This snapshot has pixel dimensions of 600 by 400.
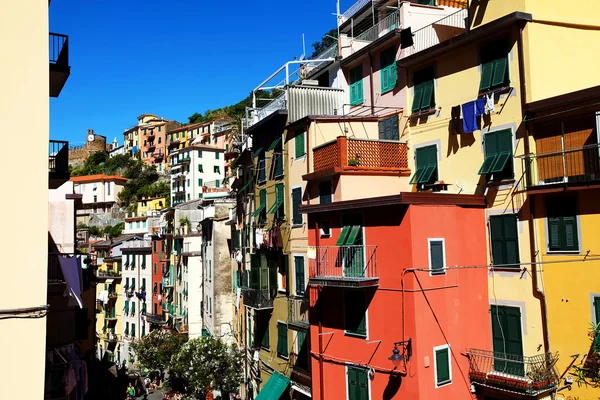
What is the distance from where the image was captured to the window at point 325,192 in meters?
23.4

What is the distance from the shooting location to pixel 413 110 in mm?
22281

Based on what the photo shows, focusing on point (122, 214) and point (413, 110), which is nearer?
point (413, 110)

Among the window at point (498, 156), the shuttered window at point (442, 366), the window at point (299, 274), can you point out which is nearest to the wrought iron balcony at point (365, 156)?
the window at point (498, 156)

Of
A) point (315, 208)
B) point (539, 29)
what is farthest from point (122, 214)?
point (539, 29)

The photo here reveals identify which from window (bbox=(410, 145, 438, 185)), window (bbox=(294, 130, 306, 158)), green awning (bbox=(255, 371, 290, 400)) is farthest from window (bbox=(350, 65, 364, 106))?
green awning (bbox=(255, 371, 290, 400))

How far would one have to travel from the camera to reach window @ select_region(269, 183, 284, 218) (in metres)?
28.6

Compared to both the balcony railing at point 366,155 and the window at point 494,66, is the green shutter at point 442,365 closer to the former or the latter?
the balcony railing at point 366,155

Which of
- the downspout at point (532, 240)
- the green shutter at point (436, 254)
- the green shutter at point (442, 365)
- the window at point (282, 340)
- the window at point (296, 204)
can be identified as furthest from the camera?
the window at point (282, 340)

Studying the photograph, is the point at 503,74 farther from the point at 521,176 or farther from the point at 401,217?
the point at 401,217

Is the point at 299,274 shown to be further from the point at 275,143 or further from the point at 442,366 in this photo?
the point at 442,366

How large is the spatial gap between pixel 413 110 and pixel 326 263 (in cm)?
741

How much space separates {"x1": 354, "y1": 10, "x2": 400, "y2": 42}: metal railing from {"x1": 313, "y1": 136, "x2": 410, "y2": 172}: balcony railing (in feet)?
19.6

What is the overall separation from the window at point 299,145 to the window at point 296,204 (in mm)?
1794

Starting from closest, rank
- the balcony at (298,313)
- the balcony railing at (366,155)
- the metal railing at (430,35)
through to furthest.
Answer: the balcony railing at (366,155)
the metal railing at (430,35)
the balcony at (298,313)
